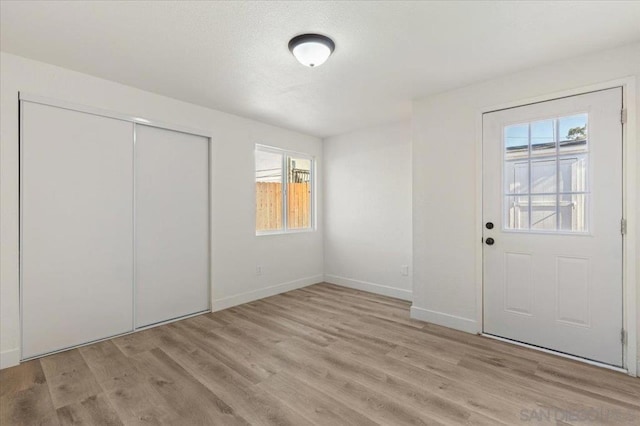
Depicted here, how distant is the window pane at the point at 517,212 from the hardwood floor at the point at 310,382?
1.14 m

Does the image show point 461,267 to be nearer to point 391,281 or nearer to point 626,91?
point 391,281

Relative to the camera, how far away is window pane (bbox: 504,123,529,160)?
283 cm

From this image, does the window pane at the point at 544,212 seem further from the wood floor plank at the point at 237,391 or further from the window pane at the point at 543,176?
the wood floor plank at the point at 237,391

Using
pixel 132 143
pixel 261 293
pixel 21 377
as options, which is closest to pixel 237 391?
pixel 21 377

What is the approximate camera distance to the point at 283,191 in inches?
192

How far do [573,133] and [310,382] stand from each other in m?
3.01

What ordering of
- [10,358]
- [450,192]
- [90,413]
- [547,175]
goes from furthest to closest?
[450,192]
[547,175]
[10,358]
[90,413]

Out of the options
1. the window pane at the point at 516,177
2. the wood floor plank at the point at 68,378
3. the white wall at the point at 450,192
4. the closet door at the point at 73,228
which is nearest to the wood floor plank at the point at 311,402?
the wood floor plank at the point at 68,378

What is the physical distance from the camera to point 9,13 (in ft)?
6.44

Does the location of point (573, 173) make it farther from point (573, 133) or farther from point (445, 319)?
point (445, 319)

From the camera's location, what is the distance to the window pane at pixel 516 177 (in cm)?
282

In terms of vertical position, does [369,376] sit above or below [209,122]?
below

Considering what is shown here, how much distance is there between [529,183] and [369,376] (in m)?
2.25

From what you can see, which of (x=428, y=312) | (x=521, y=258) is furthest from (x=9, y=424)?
(x=521, y=258)
